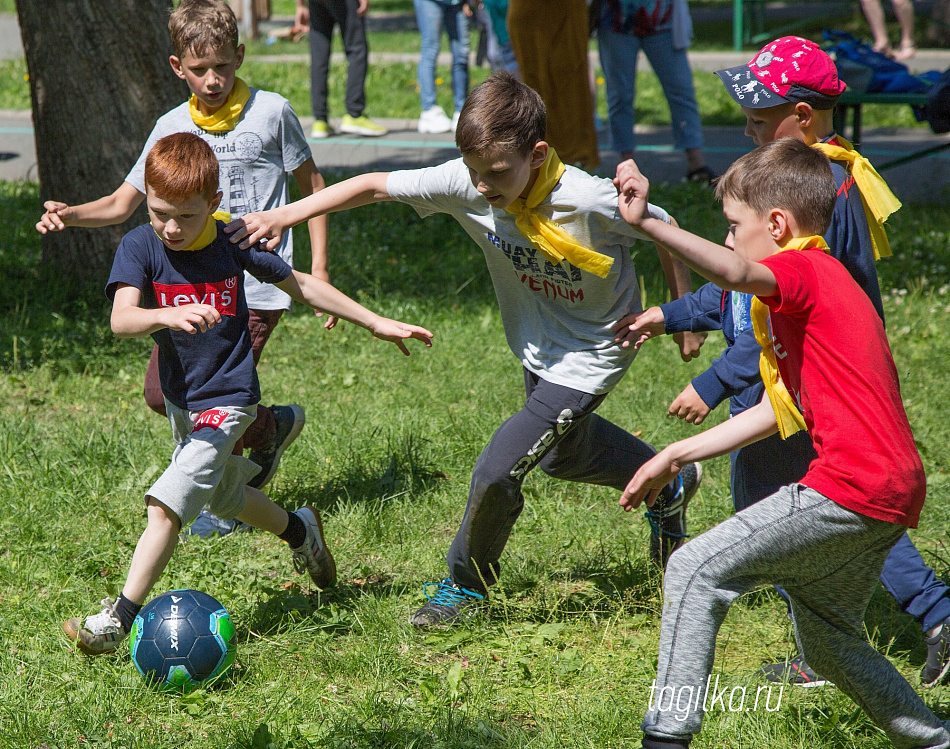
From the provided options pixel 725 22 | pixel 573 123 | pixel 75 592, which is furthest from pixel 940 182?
pixel 725 22

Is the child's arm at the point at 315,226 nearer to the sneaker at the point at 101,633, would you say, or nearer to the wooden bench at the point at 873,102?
the sneaker at the point at 101,633

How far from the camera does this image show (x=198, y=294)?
3455 mm

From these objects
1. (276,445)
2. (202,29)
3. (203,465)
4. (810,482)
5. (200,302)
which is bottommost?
(276,445)

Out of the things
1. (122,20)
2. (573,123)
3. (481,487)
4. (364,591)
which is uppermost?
(122,20)

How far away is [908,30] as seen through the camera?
50.9 ft

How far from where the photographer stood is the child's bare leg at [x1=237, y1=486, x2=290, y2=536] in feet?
12.1

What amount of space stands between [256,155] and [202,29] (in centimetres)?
56

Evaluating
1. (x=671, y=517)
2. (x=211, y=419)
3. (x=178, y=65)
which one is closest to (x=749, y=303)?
(x=671, y=517)

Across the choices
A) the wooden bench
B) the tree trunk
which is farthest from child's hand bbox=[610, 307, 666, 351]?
the wooden bench

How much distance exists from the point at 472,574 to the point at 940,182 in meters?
8.36

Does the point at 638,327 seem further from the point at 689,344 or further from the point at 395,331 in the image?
the point at 395,331

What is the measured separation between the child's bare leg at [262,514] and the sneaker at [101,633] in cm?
61

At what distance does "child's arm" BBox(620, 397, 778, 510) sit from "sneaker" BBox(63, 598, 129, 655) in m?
1.75

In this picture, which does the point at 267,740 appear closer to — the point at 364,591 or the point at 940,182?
the point at 364,591
